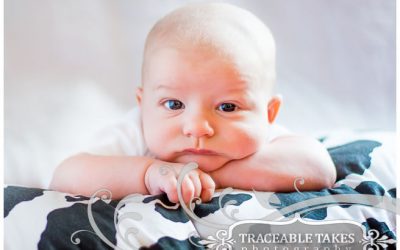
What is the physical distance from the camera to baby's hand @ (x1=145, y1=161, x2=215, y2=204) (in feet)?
2.61

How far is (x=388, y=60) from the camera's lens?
1.16 m

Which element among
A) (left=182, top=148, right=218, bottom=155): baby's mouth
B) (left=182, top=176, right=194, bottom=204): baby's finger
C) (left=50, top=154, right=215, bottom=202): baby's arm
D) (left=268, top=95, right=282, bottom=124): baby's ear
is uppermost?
(left=268, top=95, right=282, bottom=124): baby's ear

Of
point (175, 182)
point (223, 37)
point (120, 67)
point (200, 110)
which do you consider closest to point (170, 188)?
point (175, 182)

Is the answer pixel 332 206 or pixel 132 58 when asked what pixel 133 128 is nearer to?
pixel 132 58

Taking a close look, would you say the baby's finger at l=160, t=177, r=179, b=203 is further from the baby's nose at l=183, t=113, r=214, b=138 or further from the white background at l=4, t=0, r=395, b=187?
the white background at l=4, t=0, r=395, b=187

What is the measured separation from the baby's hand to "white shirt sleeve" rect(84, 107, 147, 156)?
3.4 inches

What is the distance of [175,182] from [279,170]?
6.1 inches

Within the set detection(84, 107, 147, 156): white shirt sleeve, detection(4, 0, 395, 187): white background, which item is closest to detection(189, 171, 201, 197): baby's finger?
detection(84, 107, 147, 156): white shirt sleeve

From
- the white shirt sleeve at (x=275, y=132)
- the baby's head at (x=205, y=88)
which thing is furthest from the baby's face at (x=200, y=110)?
the white shirt sleeve at (x=275, y=132)

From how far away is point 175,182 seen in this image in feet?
2.64

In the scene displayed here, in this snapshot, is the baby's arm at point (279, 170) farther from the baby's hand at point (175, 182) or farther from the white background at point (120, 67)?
the white background at point (120, 67)

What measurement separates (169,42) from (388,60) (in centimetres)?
50

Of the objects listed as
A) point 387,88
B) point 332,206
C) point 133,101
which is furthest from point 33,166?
point 387,88

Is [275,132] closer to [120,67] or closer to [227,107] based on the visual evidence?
[227,107]
